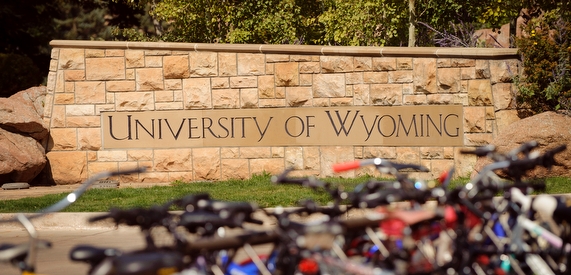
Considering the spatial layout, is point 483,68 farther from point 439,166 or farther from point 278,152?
point 278,152

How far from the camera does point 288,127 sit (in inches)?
586

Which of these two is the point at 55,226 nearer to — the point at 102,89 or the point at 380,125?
the point at 102,89

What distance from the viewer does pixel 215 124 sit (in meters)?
15.1

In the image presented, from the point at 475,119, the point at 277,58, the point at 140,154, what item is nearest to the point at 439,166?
the point at 475,119

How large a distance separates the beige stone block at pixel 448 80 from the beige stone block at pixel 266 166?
295 cm

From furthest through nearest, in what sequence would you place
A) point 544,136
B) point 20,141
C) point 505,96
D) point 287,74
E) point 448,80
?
1. point 20,141
2. point 287,74
3. point 448,80
4. point 505,96
5. point 544,136

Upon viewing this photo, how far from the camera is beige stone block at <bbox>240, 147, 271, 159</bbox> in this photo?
1491cm

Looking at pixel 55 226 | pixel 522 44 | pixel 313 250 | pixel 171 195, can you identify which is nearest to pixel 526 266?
pixel 313 250

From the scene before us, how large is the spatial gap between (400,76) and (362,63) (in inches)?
26.1

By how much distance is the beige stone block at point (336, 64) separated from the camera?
48.1 ft

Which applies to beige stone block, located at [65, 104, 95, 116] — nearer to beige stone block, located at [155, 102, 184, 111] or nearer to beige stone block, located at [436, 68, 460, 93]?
beige stone block, located at [155, 102, 184, 111]

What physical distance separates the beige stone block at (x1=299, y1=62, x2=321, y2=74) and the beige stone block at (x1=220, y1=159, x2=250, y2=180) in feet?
5.94

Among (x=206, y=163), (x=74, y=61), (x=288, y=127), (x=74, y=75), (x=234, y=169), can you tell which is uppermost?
(x=74, y=61)

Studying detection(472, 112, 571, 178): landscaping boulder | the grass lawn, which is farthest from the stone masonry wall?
the grass lawn
